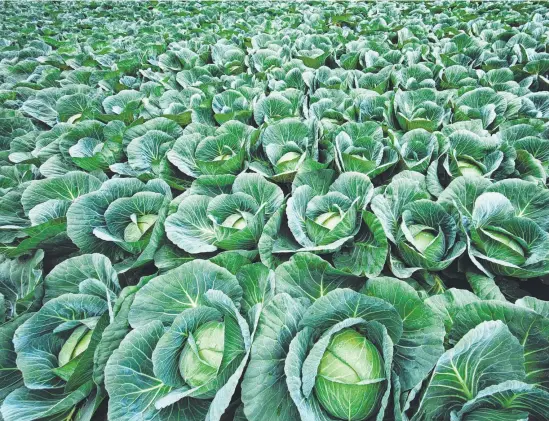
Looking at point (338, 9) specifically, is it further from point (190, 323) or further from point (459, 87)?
point (190, 323)

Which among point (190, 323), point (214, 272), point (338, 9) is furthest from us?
point (338, 9)

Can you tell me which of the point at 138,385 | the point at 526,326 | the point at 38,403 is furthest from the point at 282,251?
the point at 38,403

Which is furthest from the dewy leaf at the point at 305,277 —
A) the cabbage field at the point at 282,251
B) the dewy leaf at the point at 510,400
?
the dewy leaf at the point at 510,400

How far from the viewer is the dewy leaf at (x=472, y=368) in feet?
4.97

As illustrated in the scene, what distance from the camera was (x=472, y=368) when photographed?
1.57 meters

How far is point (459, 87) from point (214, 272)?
3.68 m

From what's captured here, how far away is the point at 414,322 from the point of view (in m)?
1.72

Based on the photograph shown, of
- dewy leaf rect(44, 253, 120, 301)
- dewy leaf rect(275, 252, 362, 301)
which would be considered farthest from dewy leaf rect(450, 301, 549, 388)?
dewy leaf rect(44, 253, 120, 301)

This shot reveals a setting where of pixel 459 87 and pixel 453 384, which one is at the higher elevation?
pixel 459 87

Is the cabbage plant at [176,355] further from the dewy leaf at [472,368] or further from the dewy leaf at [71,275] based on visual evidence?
the dewy leaf at [472,368]

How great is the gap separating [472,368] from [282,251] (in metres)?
1.14

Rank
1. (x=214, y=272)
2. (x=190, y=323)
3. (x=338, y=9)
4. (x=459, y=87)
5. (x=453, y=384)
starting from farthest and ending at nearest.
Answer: (x=338, y=9), (x=459, y=87), (x=214, y=272), (x=190, y=323), (x=453, y=384)

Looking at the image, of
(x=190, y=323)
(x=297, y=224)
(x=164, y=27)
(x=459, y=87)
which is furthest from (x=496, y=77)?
(x=164, y=27)

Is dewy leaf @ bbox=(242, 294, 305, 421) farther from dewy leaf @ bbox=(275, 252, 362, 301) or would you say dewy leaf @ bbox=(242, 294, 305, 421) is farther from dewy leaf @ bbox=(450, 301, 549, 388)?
dewy leaf @ bbox=(450, 301, 549, 388)
